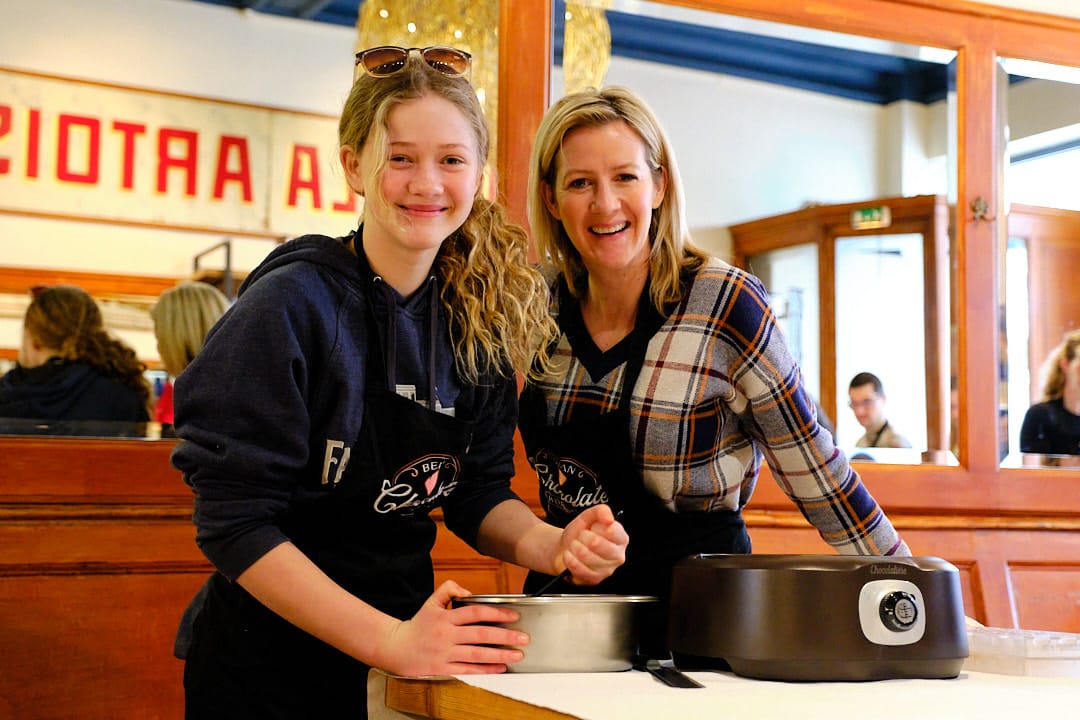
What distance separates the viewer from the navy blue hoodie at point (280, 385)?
1063 mm

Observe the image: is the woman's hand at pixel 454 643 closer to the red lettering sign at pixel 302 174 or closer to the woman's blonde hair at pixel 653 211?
the woman's blonde hair at pixel 653 211

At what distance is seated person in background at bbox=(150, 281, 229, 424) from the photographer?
2891 millimetres

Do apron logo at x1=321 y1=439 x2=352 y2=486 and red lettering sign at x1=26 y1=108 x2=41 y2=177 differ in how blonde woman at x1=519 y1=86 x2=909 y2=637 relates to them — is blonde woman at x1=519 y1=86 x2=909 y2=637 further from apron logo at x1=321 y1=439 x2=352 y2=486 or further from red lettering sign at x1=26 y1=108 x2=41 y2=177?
red lettering sign at x1=26 y1=108 x2=41 y2=177

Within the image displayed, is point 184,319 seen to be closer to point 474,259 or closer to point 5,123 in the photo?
point 5,123

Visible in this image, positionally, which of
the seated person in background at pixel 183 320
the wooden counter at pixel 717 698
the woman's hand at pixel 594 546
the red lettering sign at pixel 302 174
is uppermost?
the red lettering sign at pixel 302 174

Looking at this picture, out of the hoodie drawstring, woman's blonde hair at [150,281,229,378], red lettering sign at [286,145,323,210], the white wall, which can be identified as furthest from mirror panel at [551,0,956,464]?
the hoodie drawstring

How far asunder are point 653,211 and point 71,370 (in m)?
1.60

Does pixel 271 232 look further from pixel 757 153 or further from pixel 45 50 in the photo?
pixel 757 153

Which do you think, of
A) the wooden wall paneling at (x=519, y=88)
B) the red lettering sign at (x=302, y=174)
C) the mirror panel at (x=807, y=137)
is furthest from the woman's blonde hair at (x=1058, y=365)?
the red lettering sign at (x=302, y=174)

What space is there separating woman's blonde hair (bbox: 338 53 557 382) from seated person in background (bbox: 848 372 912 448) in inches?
71.8

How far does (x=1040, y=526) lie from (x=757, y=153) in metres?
2.15

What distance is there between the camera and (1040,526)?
2.75 metres

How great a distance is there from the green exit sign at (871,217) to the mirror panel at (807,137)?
6 cm

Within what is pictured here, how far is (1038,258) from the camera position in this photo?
303 centimetres
